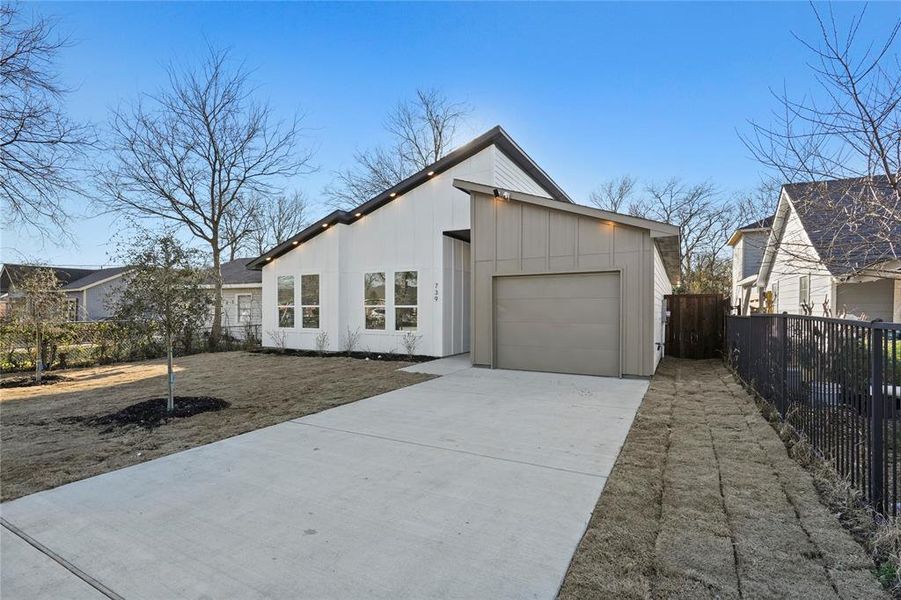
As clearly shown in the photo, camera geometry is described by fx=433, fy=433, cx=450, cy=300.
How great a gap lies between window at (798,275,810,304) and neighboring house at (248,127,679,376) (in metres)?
4.43

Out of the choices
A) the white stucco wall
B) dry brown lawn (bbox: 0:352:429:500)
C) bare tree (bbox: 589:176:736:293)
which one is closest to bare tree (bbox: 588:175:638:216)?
bare tree (bbox: 589:176:736:293)

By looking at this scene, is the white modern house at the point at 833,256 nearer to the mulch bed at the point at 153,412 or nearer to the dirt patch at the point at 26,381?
the mulch bed at the point at 153,412

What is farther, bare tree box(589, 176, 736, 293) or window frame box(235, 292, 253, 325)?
bare tree box(589, 176, 736, 293)

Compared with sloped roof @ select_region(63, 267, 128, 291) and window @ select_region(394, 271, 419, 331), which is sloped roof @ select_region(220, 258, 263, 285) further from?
window @ select_region(394, 271, 419, 331)

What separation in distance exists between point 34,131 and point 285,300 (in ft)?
23.4

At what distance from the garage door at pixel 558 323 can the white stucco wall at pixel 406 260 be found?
243 cm

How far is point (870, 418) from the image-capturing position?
297 centimetres

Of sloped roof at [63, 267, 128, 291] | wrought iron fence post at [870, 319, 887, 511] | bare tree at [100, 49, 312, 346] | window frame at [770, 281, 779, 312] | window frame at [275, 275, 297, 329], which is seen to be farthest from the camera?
sloped roof at [63, 267, 128, 291]

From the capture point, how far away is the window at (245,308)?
19422 millimetres

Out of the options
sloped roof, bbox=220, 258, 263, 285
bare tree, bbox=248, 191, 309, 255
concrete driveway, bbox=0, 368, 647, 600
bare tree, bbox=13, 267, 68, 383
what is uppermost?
bare tree, bbox=248, 191, 309, 255

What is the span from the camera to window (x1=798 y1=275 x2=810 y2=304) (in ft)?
43.3

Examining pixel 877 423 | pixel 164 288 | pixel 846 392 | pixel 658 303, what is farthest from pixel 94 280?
pixel 877 423

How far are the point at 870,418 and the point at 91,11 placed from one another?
13.1m

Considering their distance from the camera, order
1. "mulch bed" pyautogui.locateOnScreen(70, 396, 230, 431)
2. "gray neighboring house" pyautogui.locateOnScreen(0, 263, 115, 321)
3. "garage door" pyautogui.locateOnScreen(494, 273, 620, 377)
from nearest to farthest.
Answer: "mulch bed" pyautogui.locateOnScreen(70, 396, 230, 431)
"garage door" pyautogui.locateOnScreen(494, 273, 620, 377)
"gray neighboring house" pyautogui.locateOnScreen(0, 263, 115, 321)
